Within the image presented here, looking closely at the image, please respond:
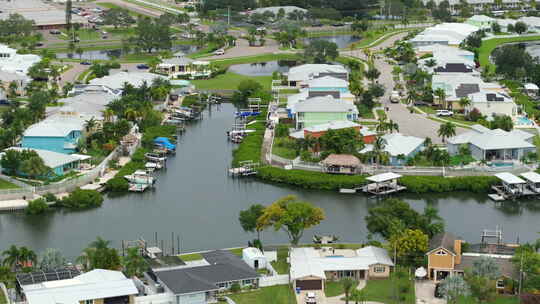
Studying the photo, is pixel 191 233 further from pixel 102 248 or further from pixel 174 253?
pixel 102 248

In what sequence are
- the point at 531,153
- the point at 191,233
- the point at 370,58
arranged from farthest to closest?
the point at 370,58
the point at 531,153
the point at 191,233

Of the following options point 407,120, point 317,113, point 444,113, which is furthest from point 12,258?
point 444,113

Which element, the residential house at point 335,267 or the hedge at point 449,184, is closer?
the residential house at point 335,267

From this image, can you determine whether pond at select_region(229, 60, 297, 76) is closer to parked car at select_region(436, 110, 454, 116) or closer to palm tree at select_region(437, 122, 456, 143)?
parked car at select_region(436, 110, 454, 116)

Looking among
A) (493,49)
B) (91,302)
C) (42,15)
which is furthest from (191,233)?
(42,15)

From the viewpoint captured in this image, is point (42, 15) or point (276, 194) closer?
point (276, 194)

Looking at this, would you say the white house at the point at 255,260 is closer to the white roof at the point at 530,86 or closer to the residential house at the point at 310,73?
the residential house at the point at 310,73

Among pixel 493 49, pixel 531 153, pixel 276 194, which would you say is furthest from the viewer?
pixel 493 49

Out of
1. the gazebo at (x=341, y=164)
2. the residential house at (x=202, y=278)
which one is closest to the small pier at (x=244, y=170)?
the gazebo at (x=341, y=164)
